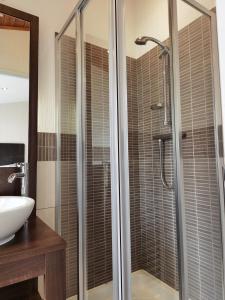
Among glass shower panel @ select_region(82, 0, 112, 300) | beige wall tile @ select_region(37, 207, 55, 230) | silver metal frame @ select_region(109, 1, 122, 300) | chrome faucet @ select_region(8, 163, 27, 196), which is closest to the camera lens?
silver metal frame @ select_region(109, 1, 122, 300)

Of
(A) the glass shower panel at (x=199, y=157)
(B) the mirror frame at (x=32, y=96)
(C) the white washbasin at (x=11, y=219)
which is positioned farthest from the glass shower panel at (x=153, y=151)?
(C) the white washbasin at (x=11, y=219)

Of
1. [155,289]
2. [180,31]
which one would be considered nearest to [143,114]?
[180,31]

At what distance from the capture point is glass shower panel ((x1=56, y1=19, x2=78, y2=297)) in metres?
1.35

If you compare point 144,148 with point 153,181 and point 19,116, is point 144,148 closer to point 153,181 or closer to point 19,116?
point 153,181

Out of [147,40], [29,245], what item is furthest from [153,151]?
[29,245]

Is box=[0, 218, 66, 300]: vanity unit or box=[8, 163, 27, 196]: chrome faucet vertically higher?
box=[8, 163, 27, 196]: chrome faucet

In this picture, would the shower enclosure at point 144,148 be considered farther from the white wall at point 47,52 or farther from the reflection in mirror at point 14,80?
the reflection in mirror at point 14,80

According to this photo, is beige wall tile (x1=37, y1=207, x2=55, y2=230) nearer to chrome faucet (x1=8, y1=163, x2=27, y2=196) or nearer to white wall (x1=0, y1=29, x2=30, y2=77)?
chrome faucet (x1=8, y1=163, x2=27, y2=196)

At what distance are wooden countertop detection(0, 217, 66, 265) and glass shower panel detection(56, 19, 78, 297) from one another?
359 mm

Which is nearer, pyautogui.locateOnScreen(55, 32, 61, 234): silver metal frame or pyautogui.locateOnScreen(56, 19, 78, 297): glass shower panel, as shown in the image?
pyautogui.locateOnScreen(56, 19, 78, 297): glass shower panel

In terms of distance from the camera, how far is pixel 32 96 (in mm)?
1400

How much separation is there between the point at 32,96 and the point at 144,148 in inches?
32.2

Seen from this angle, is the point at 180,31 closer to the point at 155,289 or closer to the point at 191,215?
the point at 191,215

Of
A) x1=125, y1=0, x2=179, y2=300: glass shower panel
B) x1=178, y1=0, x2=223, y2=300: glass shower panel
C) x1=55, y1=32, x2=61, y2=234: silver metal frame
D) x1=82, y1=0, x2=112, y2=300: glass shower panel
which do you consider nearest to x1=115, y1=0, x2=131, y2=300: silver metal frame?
x1=82, y1=0, x2=112, y2=300: glass shower panel
